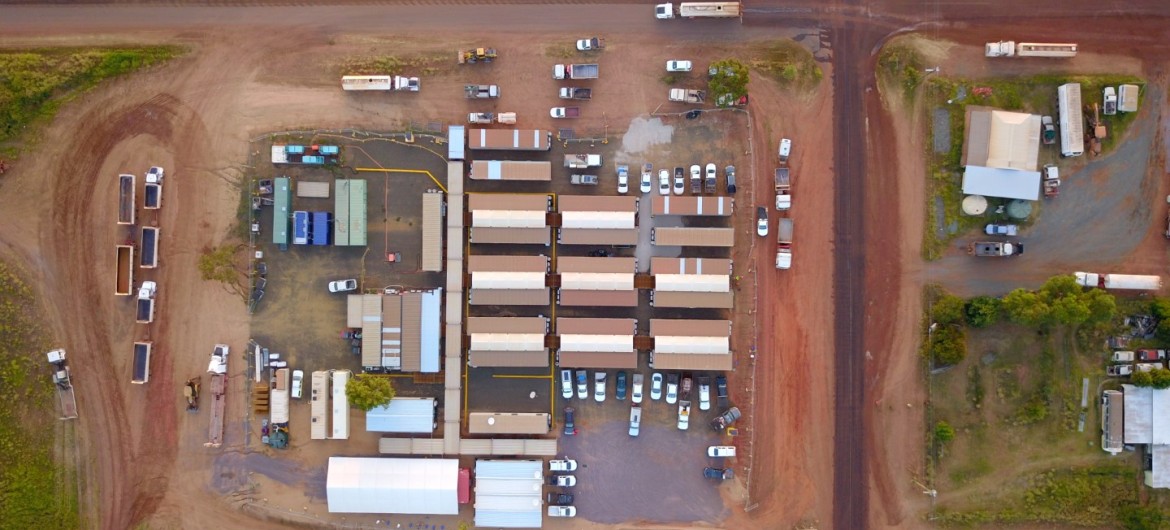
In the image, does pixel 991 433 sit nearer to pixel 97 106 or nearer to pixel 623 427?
pixel 623 427

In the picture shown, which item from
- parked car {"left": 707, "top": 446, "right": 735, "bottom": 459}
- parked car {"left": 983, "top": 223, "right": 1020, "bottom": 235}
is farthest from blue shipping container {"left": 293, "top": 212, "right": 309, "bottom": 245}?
parked car {"left": 983, "top": 223, "right": 1020, "bottom": 235}

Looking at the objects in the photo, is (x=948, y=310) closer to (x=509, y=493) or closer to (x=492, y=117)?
(x=509, y=493)

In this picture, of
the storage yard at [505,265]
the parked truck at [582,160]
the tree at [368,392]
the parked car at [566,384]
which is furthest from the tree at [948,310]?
the tree at [368,392]

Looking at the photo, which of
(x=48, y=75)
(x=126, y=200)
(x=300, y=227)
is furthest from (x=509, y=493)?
(x=48, y=75)

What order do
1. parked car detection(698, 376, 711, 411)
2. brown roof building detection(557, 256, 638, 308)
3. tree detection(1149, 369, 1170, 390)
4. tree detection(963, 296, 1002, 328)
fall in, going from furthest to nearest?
parked car detection(698, 376, 711, 411) → brown roof building detection(557, 256, 638, 308) → tree detection(963, 296, 1002, 328) → tree detection(1149, 369, 1170, 390)

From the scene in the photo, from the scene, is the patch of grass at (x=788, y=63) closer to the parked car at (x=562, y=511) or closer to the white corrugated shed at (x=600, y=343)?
the white corrugated shed at (x=600, y=343)

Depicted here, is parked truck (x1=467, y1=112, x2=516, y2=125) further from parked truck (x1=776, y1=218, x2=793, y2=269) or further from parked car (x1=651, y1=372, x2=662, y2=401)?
parked car (x1=651, y1=372, x2=662, y2=401)

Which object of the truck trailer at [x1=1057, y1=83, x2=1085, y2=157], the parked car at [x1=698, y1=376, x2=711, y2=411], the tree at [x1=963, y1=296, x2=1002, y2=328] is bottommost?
the parked car at [x1=698, y1=376, x2=711, y2=411]
